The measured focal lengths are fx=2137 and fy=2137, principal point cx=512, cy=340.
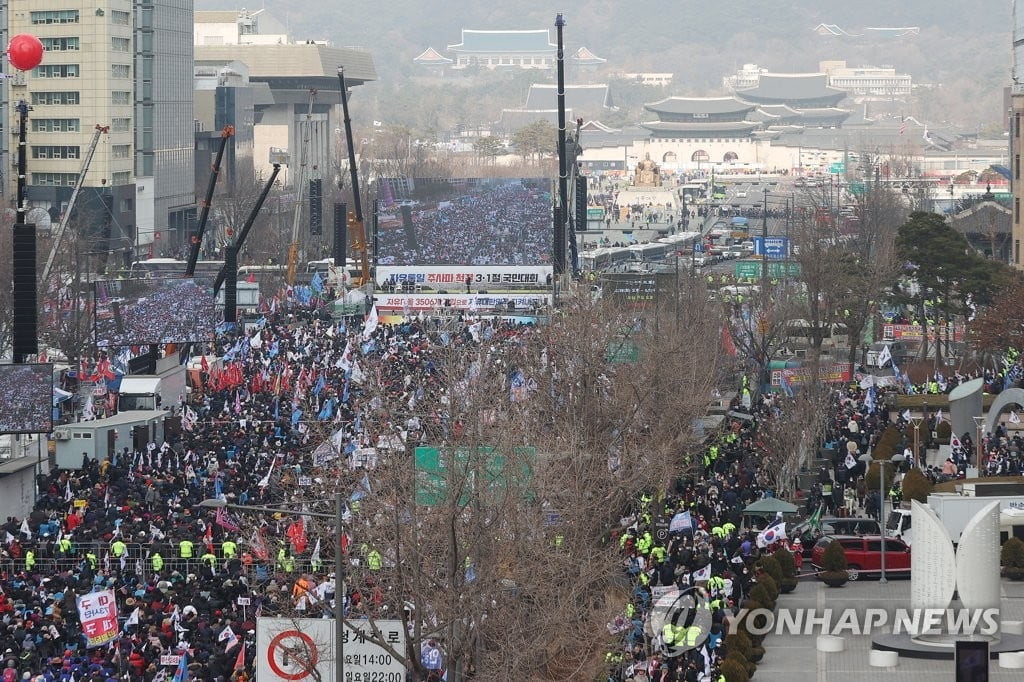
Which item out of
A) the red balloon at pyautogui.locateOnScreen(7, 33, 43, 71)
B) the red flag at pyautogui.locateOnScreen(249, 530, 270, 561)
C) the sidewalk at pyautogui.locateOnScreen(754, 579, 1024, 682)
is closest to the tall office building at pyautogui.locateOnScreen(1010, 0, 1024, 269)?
the sidewalk at pyautogui.locateOnScreen(754, 579, 1024, 682)

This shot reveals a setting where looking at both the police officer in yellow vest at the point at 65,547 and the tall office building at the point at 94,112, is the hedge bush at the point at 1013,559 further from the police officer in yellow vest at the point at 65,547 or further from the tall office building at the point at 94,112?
the tall office building at the point at 94,112

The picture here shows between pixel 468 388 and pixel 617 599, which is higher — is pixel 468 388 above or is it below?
above

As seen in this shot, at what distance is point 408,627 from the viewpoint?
2012cm

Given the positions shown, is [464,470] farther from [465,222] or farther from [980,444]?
[465,222]

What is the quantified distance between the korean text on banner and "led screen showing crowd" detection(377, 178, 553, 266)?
45.1 m

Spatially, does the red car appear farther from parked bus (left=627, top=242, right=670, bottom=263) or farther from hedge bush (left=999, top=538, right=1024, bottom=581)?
parked bus (left=627, top=242, right=670, bottom=263)

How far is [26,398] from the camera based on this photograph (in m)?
34.4

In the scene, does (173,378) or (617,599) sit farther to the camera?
(173,378)

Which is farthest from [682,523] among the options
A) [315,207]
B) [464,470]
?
[315,207]

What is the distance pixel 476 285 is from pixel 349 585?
4323 cm

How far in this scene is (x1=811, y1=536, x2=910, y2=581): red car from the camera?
29.8 metres

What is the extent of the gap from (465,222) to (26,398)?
36.2 metres

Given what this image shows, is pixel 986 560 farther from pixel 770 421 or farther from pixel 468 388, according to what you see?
pixel 770 421

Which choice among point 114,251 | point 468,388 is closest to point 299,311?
point 114,251
